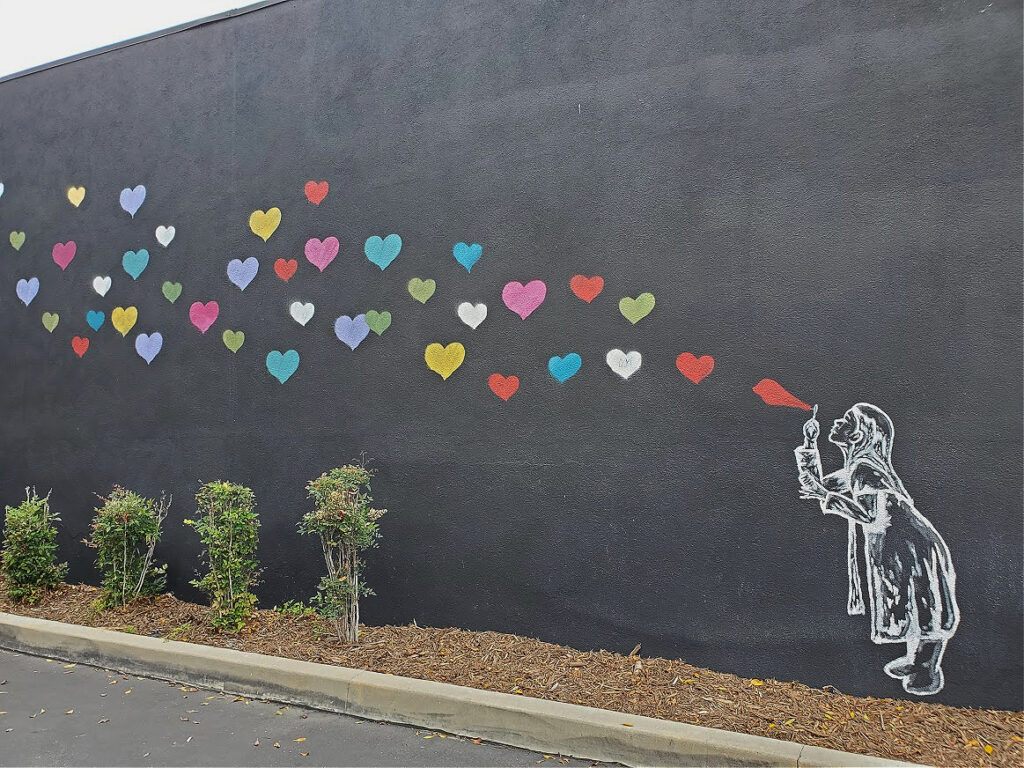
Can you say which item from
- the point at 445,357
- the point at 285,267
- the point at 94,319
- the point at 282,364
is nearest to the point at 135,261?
the point at 94,319

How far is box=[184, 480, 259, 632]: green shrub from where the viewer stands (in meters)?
6.43

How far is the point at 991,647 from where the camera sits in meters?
4.80

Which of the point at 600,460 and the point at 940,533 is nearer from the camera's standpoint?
the point at 940,533

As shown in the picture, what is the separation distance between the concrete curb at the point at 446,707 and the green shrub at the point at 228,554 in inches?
17.1

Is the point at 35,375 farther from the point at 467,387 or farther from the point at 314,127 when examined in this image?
the point at 467,387

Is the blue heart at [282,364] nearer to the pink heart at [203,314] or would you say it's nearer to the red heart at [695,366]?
the pink heart at [203,314]

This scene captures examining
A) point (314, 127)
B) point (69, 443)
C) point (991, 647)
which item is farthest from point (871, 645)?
point (69, 443)

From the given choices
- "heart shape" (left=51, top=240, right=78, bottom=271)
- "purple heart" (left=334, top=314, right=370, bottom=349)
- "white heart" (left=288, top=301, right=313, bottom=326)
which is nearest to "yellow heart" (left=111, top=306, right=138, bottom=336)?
"heart shape" (left=51, top=240, right=78, bottom=271)

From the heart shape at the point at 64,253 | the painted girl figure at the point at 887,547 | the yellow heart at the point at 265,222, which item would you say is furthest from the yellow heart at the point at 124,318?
the painted girl figure at the point at 887,547

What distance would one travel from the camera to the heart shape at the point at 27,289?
28.2ft

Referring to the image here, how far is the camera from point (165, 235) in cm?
782

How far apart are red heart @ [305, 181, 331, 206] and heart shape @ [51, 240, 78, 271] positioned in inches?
114

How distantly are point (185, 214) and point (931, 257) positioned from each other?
617cm

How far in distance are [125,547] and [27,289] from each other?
3354 mm
